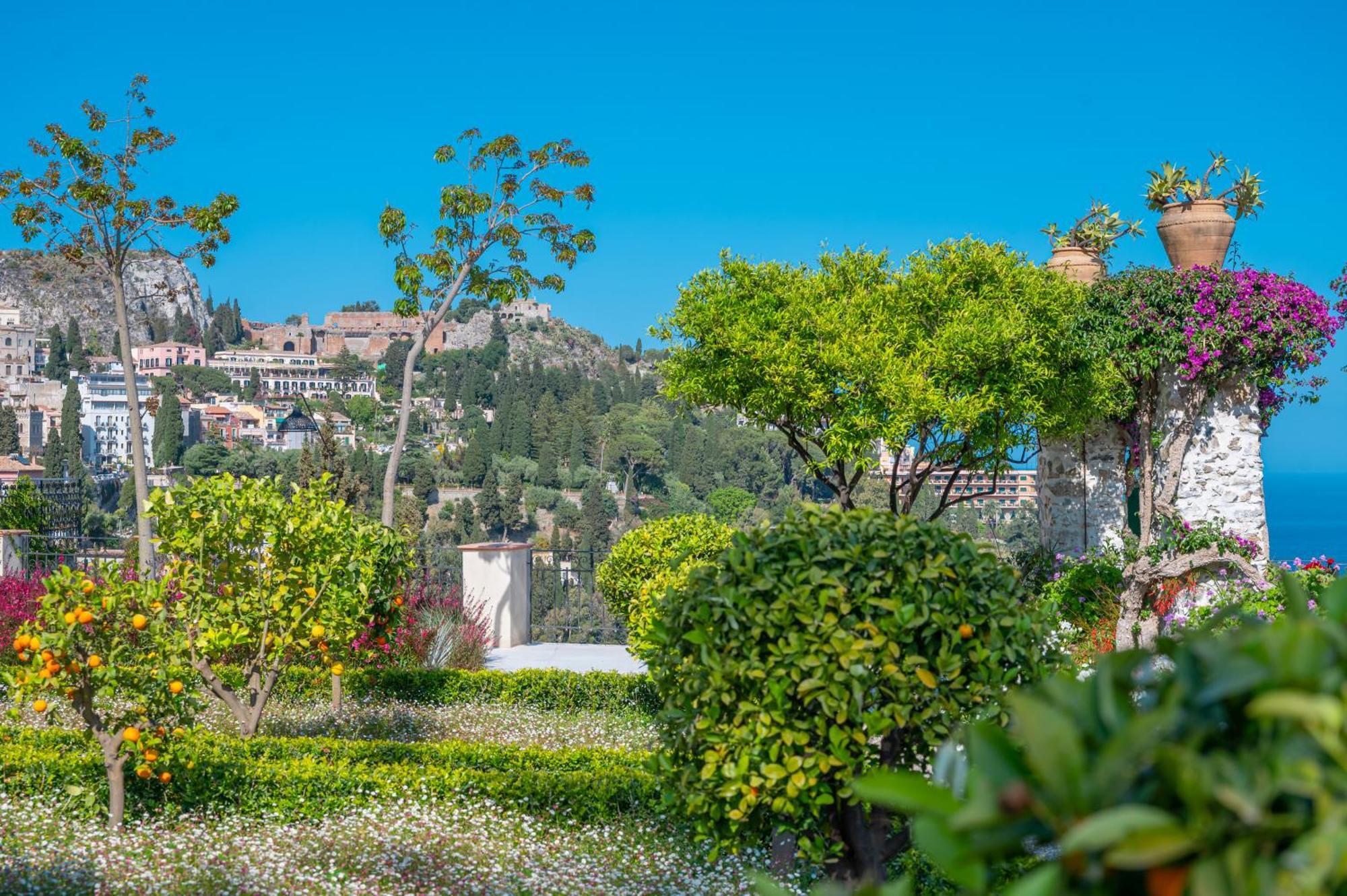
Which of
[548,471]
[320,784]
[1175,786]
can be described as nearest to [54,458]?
[548,471]

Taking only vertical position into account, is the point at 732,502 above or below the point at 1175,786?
above

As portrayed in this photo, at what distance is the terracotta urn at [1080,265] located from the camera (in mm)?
10664

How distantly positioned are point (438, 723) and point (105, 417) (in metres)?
102

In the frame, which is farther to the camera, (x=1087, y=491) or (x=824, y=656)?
(x=1087, y=491)

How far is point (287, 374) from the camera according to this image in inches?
4973

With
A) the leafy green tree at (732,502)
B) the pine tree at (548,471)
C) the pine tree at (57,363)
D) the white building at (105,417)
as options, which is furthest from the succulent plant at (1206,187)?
the pine tree at (57,363)

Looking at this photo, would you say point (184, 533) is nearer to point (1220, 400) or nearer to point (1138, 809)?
point (1138, 809)

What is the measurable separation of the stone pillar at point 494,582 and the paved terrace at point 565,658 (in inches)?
8.1

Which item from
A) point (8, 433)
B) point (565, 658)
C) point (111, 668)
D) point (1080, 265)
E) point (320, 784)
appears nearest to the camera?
point (111, 668)

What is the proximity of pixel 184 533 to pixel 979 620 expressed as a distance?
14.8 feet

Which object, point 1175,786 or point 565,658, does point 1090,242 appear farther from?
point 1175,786

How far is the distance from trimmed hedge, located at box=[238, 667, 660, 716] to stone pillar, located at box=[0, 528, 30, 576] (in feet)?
15.1

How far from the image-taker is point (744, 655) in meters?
3.42

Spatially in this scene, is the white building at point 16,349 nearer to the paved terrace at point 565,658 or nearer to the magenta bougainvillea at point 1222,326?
the paved terrace at point 565,658
